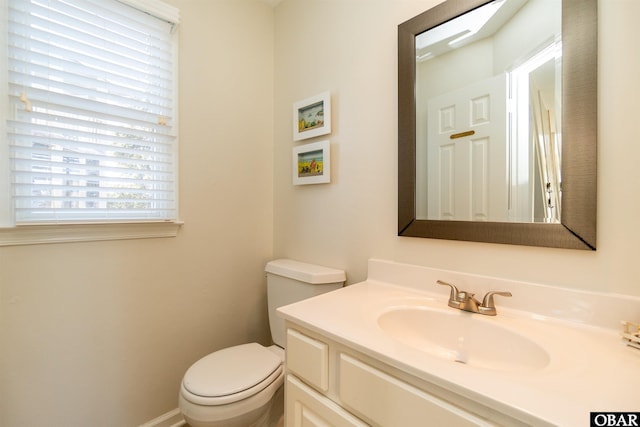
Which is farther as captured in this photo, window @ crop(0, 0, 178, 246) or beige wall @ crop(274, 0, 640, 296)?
window @ crop(0, 0, 178, 246)

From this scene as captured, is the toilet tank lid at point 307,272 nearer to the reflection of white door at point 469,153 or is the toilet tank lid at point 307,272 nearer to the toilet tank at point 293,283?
the toilet tank at point 293,283

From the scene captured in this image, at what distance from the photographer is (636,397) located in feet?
1.62

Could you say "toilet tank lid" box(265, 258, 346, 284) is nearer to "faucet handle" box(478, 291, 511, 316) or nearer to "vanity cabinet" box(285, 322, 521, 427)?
"vanity cabinet" box(285, 322, 521, 427)

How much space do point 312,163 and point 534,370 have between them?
47.7 inches

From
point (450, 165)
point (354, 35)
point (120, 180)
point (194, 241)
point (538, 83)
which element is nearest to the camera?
point (538, 83)

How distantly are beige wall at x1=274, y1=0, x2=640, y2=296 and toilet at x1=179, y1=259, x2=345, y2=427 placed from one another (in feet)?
0.60

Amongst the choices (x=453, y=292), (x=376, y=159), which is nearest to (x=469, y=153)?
(x=376, y=159)

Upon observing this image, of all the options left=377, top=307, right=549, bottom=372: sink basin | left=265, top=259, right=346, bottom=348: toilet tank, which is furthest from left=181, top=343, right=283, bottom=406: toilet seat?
left=377, top=307, right=549, bottom=372: sink basin

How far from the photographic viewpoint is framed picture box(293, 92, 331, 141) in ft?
4.68

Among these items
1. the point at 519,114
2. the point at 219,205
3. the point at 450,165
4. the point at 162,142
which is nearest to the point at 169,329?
the point at 219,205

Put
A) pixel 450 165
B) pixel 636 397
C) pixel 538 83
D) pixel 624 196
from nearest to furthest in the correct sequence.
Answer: pixel 636 397
pixel 624 196
pixel 538 83
pixel 450 165

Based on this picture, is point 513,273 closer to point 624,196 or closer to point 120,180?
point 624,196

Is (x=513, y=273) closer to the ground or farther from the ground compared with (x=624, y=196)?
closer to the ground

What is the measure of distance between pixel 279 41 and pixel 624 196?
1.83 meters
